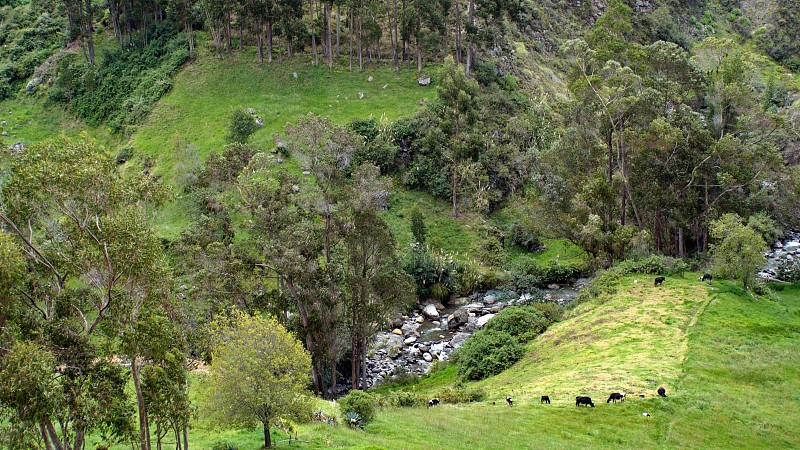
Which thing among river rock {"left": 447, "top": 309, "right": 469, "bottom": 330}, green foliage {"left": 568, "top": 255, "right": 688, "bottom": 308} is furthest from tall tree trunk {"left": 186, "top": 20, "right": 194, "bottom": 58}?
green foliage {"left": 568, "top": 255, "right": 688, "bottom": 308}

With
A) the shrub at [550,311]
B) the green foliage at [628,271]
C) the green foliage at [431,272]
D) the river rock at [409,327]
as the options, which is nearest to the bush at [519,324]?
the shrub at [550,311]

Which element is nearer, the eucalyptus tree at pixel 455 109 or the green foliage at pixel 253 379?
the green foliage at pixel 253 379

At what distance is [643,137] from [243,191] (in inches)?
1478

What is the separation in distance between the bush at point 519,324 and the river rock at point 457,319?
6516mm

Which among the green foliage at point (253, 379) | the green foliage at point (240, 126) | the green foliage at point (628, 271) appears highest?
the green foliage at point (240, 126)

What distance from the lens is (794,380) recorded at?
37156mm

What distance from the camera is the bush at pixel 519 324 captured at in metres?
50.2

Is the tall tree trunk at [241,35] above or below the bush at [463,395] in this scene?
above

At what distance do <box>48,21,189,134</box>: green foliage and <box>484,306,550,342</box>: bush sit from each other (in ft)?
170

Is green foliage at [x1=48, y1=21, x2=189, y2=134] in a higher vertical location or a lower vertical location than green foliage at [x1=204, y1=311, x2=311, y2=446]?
higher

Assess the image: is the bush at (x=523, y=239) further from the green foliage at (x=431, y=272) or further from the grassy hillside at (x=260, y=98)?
the grassy hillside at (x=260, y=98)

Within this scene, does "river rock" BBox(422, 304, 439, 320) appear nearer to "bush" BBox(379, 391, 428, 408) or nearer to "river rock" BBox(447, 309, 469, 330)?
"river rock" BBox(447, 309, 469, 330)

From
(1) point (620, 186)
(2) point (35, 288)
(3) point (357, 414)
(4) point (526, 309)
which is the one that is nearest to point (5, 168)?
(2) point (35, 288)

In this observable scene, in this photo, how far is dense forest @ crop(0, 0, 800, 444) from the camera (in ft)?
75.3
